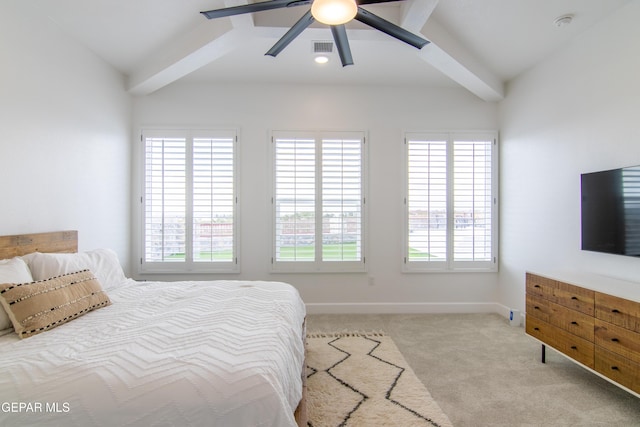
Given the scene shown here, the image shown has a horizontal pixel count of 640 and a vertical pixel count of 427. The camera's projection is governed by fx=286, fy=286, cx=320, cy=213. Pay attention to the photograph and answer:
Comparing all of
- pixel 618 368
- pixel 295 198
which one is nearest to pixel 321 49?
pixel 295 198

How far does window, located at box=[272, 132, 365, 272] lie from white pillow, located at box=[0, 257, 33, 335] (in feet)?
7.27

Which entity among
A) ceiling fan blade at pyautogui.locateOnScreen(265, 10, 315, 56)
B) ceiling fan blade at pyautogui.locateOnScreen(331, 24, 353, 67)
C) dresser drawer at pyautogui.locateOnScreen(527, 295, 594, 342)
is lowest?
dresser drawer at pyautogui.locateOnScreen(527, 295, 594, 342)

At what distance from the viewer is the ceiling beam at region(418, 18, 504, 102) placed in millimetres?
2693

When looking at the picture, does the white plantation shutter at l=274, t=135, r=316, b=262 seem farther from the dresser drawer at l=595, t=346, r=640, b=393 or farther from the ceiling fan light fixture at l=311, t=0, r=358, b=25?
the dresser drawer at l=595, t=346, r=640, b=393

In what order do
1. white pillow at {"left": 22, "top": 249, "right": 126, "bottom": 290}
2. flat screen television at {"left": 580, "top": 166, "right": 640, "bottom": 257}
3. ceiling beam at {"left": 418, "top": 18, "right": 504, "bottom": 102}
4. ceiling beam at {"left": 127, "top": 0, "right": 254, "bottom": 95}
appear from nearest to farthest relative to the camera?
white pillow at {"left": 22, "top": 249, "right": 126, "bottom": 290} < flat screen television at {"left": 580, "top": 166, "right": 640, "bottom": 257} < ceiling beam at {"left": 127, "top": 0, "right": 254, "bottom": 95} < ceiling beam at {"left": 418, "top": 18, "right": 504, "bottom": 102}

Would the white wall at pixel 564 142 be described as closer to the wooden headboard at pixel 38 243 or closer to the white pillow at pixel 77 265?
the white pillow at pixel 77 265

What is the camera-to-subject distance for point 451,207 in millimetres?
3660

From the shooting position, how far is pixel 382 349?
104 inches

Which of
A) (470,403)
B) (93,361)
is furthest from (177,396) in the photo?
(470,403)

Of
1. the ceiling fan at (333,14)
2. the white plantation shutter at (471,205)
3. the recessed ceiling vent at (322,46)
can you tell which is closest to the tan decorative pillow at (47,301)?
the ceiling fan at (333,14)

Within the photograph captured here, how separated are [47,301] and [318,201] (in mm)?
2601

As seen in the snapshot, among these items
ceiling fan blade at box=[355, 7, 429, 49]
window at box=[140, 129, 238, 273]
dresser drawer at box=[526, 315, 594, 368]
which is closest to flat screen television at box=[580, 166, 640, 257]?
dresser drawer at box=[526, 315, 594, 368]

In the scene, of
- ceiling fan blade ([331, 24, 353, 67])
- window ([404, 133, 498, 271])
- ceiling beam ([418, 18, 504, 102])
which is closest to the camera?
ceiling fan blade ([331, 24, 353, 67])

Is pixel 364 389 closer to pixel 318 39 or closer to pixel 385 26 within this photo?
pixel 385 26
